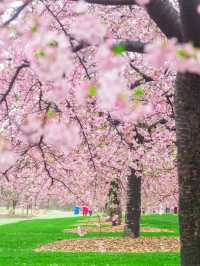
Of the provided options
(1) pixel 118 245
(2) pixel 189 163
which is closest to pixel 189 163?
(2) pixel 189 163

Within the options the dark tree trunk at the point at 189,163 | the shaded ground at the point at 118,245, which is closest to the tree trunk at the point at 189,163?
the dark tree trunk at the point at 189,163

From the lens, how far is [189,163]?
810 cm

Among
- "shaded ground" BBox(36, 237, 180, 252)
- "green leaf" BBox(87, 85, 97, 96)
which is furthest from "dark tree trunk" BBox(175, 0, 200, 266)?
"shaded ground" BBox(36, 237, 180, 252)

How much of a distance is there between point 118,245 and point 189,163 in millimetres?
11012

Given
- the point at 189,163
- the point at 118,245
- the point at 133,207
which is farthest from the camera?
the point at 133,207

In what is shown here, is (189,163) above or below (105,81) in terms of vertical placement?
above

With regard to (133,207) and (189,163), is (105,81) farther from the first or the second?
(133,207)

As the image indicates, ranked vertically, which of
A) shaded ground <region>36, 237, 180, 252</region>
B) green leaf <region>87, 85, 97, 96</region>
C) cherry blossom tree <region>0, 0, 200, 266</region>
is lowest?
shaded ground <region>36, 237, 180, 252</region>

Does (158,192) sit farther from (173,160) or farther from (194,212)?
(194,212)

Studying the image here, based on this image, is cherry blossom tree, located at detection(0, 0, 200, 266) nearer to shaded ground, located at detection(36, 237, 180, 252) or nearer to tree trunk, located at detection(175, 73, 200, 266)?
tree trunk, located at detection(175, 73, 200, 266)

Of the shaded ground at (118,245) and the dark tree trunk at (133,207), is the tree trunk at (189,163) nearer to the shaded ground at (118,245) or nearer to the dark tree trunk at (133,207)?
the shaded ground at (118,245)

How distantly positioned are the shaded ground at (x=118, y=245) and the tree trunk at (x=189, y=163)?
948cm

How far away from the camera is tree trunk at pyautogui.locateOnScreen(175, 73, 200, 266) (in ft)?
26.3

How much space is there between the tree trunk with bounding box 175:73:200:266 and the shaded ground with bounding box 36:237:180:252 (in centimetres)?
948
